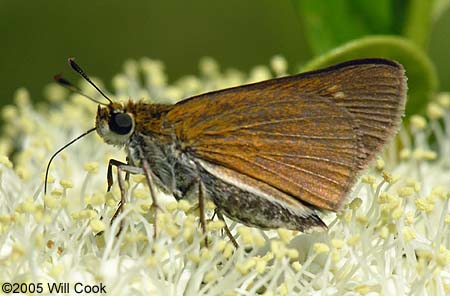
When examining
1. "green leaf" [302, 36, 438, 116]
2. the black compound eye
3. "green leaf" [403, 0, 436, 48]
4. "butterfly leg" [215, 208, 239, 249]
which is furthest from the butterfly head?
"green leaf" [403, 0, 436, 48]

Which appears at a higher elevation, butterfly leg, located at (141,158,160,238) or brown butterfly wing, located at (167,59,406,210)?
brown butterfly wing, located at (167,59,406,210)

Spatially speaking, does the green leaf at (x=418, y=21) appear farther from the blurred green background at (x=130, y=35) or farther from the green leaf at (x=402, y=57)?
the blurred green background at (x=130, y=35)

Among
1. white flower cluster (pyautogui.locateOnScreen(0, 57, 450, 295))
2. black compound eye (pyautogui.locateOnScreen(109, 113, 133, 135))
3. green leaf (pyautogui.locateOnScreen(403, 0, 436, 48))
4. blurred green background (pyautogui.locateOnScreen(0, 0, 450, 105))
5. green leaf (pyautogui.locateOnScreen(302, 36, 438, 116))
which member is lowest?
white flower cluster (pyautogui.locateOnScreen(0, 57, 450, 295))

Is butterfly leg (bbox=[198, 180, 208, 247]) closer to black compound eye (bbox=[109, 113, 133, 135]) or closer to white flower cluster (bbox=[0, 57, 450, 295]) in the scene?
white flower cluster (bbox=[0, 57, 450, 295])

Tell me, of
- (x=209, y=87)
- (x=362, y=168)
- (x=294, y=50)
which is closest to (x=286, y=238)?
(x=362, y=168)

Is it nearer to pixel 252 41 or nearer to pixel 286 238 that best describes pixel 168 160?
pixel 286 238

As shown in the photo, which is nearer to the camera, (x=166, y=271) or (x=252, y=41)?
(x=166, y=271)
